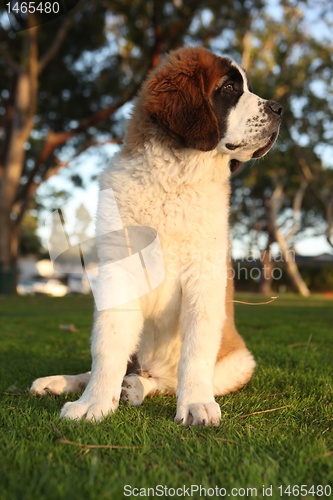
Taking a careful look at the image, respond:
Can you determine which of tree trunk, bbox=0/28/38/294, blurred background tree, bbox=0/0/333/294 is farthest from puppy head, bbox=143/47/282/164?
tree trunk, bbox=0/28/38/294

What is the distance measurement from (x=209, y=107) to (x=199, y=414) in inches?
62.5

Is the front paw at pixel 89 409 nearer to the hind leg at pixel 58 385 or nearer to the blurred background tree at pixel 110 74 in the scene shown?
the hind leg at pixel 58 385

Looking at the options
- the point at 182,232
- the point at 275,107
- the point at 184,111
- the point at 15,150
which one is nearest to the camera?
the point at 182,232

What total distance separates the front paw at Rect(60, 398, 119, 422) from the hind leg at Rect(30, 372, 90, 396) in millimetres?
518

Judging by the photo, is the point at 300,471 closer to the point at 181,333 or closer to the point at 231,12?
the point at 181,333

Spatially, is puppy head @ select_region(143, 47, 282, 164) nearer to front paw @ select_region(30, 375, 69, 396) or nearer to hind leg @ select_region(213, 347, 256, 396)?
hind leg @ select_region(213, 347, 256, 396)

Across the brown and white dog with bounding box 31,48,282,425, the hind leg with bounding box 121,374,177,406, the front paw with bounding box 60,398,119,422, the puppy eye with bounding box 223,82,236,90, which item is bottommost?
the hind leg with bounding box 121,374,177,406

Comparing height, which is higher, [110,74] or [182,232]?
[110,74]

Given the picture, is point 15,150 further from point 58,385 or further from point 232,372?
point 232,372

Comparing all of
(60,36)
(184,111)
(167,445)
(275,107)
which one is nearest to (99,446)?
(167,445)

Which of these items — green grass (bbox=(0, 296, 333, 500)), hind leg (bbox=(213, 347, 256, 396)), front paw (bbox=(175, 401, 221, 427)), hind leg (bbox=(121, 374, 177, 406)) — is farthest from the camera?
hind leg (bbox=(213, 347, 256, 396))

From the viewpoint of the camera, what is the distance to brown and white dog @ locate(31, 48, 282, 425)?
2.46 meters

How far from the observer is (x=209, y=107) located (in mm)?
2844

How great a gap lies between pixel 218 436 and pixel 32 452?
0.69 meters
